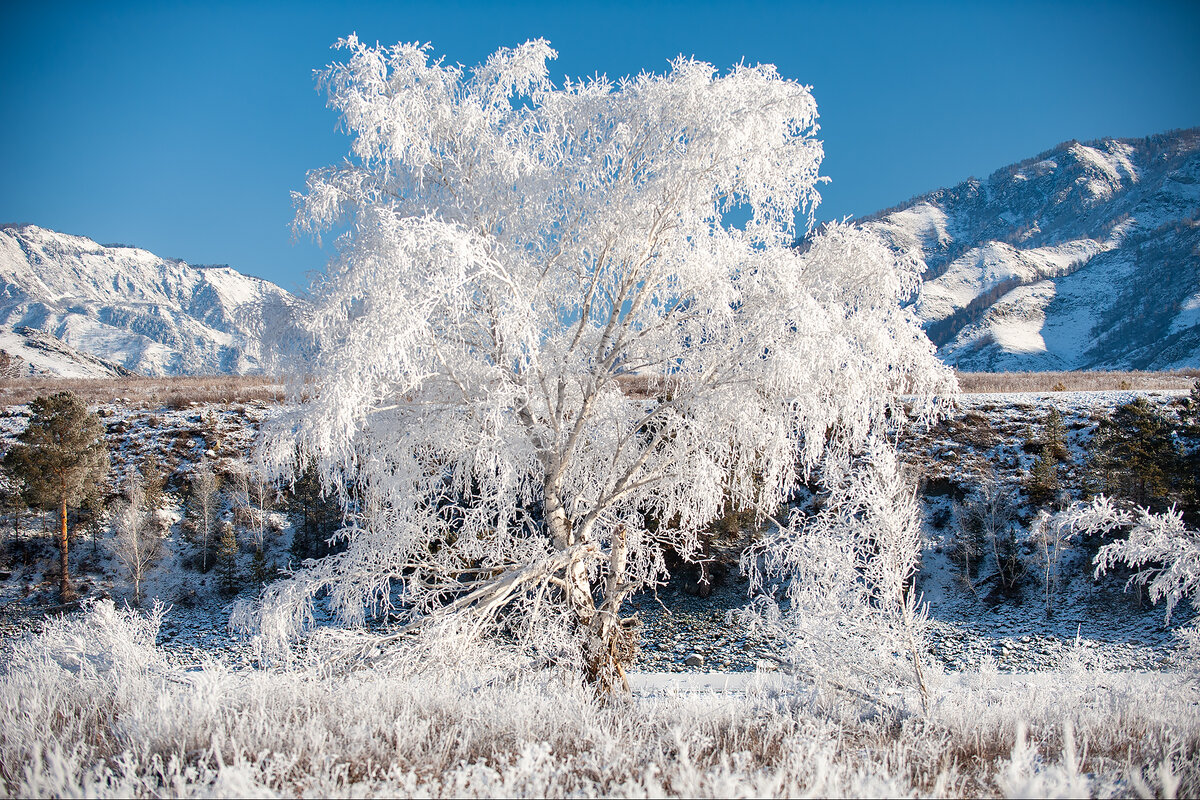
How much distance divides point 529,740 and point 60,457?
75.1ft

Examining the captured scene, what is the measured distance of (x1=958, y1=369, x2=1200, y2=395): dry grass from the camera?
99.6 ft

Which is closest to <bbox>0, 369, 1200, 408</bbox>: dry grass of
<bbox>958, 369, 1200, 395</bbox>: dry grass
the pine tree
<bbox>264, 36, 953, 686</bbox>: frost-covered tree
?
<bbox>958, 369, 1200, 395</bbox>: dry grass

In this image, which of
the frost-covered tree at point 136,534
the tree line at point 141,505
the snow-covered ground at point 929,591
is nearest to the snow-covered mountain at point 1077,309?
the snow-covered ground at point 929,591

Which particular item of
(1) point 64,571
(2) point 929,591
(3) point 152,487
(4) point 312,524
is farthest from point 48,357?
(2) point 929,591

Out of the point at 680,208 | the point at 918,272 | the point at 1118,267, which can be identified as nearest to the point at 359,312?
the point at 680,208

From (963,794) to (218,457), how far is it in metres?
29.0

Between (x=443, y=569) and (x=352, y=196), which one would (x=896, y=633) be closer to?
(x=443, y=569)

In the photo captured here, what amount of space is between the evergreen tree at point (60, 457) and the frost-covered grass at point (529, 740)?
60.7 feet

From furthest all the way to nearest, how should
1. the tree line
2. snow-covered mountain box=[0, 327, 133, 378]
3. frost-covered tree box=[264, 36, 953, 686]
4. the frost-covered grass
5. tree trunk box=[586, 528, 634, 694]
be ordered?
snow-covered mountain box=[0, 327, 133, 378]
the tree line
tree trunk box=[586, 528, 634, 694]
frost-covered tree box=[264, 36, 953, 686]
the frost-covered grass

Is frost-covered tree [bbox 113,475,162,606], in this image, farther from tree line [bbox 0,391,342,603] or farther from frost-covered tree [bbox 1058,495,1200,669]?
frost-covered tree [bbox 1058,495,1200,669]

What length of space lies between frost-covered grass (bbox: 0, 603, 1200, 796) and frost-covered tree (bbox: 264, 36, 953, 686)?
0.87 m

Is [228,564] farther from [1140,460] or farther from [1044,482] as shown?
[1140,460]

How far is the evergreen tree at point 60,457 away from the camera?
61.7 feet

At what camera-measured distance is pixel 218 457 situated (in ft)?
83.7
